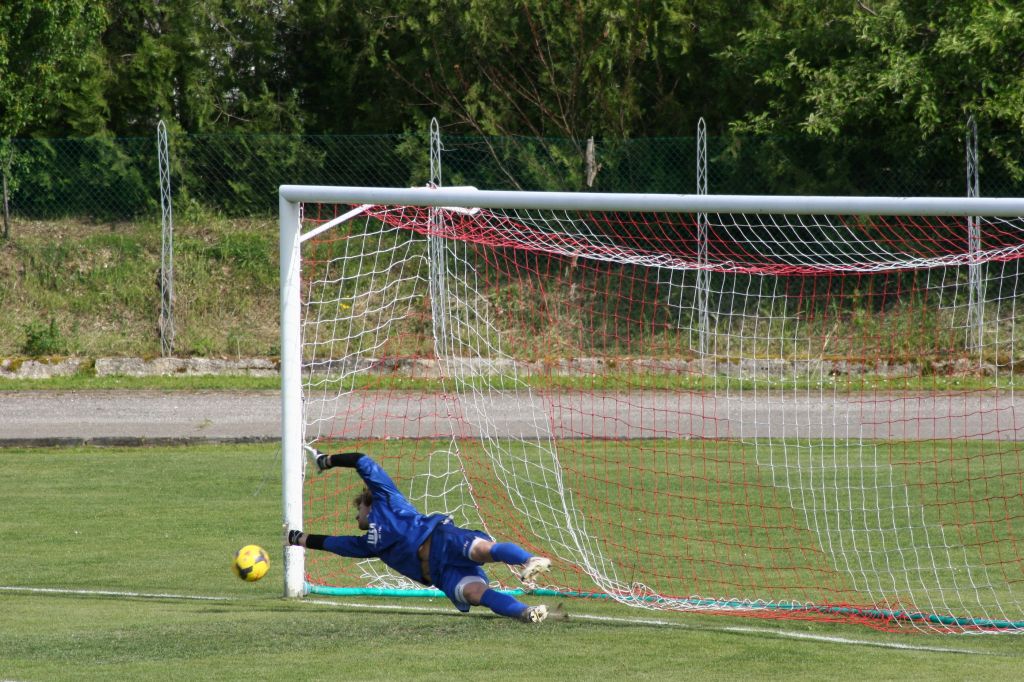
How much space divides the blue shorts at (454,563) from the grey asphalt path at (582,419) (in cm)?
661

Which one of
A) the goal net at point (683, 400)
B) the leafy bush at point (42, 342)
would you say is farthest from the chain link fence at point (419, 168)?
the leafy bush at point (42, 342)

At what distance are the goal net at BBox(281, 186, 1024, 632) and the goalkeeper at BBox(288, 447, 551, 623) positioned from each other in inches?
33.2

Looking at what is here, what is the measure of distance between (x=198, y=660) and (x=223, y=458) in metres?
7.58

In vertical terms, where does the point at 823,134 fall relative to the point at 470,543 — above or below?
above

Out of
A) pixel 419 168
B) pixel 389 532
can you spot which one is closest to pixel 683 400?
pixel 419 168

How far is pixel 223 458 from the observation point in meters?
13.8

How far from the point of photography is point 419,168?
66.0ft

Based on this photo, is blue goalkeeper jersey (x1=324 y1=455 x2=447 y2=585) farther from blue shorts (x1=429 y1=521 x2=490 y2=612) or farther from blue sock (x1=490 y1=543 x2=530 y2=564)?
blue sock (x1=490 y1=543 x2=530 y2=564)

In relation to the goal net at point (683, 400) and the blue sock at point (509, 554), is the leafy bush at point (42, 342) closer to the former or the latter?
the goal net at point (683, 400)

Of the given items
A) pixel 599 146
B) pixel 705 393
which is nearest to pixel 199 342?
pixel 599 146

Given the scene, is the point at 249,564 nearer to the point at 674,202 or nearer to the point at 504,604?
the point at 504,604

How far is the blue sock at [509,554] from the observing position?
6.53 meters

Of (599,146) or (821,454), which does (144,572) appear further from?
(599,146)

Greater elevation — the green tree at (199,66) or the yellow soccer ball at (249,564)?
the green tree at (199,66)
